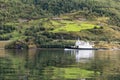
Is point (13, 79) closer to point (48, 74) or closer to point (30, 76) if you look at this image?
point (30, 76)

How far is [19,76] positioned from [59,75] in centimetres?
659

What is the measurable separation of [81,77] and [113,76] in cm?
576

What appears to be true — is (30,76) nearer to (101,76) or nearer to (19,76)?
(19,76)

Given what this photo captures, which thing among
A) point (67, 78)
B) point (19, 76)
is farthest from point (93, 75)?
point (19, 76)

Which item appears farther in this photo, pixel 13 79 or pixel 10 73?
pixel 10 73

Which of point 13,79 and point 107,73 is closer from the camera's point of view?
point 13,79

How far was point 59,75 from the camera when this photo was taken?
2717 inches

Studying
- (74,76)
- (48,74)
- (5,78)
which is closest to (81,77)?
(74,76)

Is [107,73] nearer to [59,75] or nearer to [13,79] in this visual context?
[59,75]

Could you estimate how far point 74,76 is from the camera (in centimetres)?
6769

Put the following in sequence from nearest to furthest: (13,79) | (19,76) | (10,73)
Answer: (13,79) → (19,76) → (10,73)

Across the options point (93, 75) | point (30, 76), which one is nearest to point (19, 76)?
point (30, 76)

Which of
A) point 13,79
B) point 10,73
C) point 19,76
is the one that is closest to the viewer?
point 13,79

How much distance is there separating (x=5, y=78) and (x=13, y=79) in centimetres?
159
